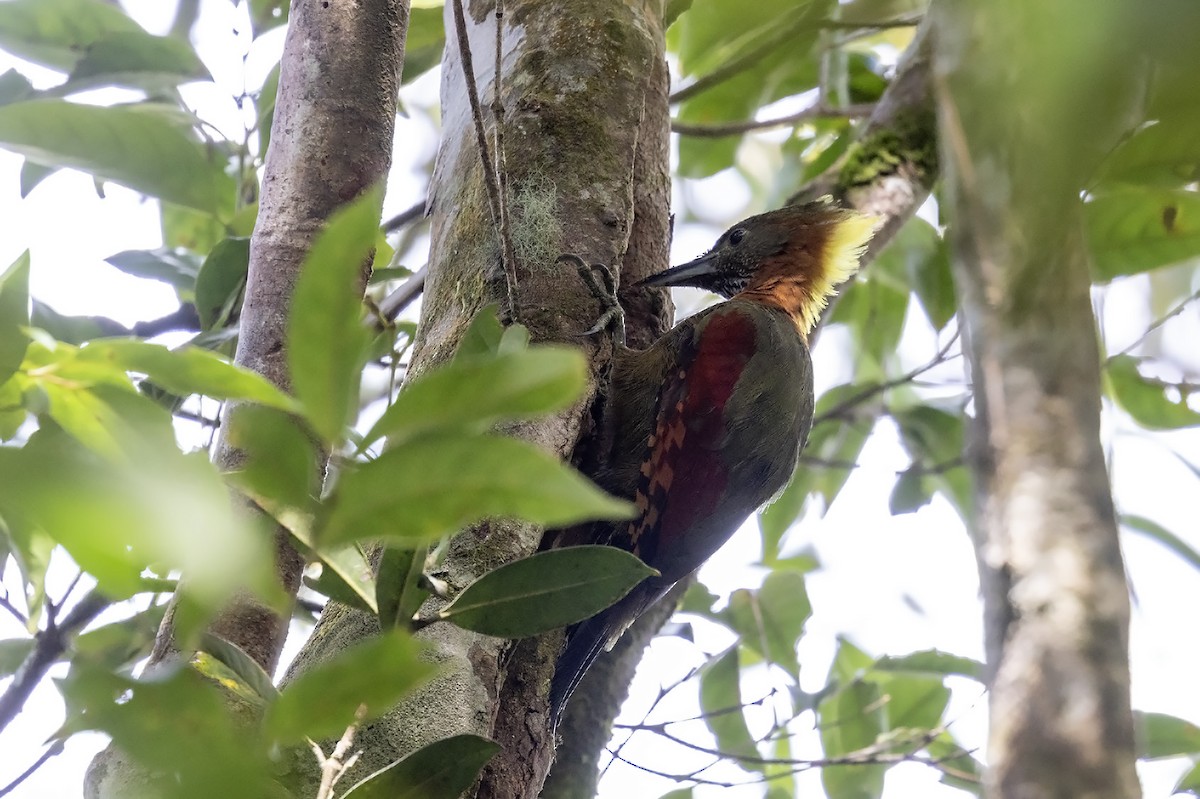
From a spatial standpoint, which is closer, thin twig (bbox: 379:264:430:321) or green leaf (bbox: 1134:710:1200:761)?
green leaf (bbox: 1134:710:1200:761)

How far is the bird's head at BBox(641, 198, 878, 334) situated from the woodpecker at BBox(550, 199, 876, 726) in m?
0.07

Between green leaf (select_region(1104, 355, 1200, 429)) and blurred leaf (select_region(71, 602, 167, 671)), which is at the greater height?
green leaf (select_region(1104, 355, 1200, 429))

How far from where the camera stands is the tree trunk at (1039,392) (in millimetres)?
427

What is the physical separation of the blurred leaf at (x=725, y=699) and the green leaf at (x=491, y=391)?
2233 mm

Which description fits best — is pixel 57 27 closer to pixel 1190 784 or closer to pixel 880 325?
pixel 880 325

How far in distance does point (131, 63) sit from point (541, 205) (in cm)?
102

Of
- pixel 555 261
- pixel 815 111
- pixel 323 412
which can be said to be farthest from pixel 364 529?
pixel 815 111

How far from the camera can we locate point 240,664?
100 centimetres

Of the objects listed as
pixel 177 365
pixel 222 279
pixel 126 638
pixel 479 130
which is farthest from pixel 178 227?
pixel 177 365

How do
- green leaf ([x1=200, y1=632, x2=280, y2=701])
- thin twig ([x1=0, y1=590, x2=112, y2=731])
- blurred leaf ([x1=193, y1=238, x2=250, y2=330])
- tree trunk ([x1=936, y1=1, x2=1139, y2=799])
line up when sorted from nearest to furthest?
1. tree trunk ([x1=936, y1=1, x2=1139, y2=799])
2. green leaf ([x1=200, y1=632, x2=280, y2=701])
3. thin twig ([x1=0, y1=590, x2=112, y2=731])
4. blurred leaf ([x1=193, y1=238, x2=250, y2=330])

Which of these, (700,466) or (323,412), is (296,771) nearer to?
(323,412)

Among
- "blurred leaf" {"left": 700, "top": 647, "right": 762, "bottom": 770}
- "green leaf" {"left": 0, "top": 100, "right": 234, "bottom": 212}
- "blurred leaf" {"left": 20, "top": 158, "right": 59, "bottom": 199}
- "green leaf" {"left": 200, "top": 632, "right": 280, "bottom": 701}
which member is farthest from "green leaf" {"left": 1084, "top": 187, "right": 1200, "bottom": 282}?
"blurred leaf" {"left": 20, "top": 158, "right": 59, "bottom": 199}

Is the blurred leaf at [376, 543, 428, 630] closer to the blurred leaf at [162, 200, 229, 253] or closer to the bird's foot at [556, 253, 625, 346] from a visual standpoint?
the bird's foot at [556, 253, 625, 346]

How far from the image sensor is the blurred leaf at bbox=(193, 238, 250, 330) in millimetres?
1957
